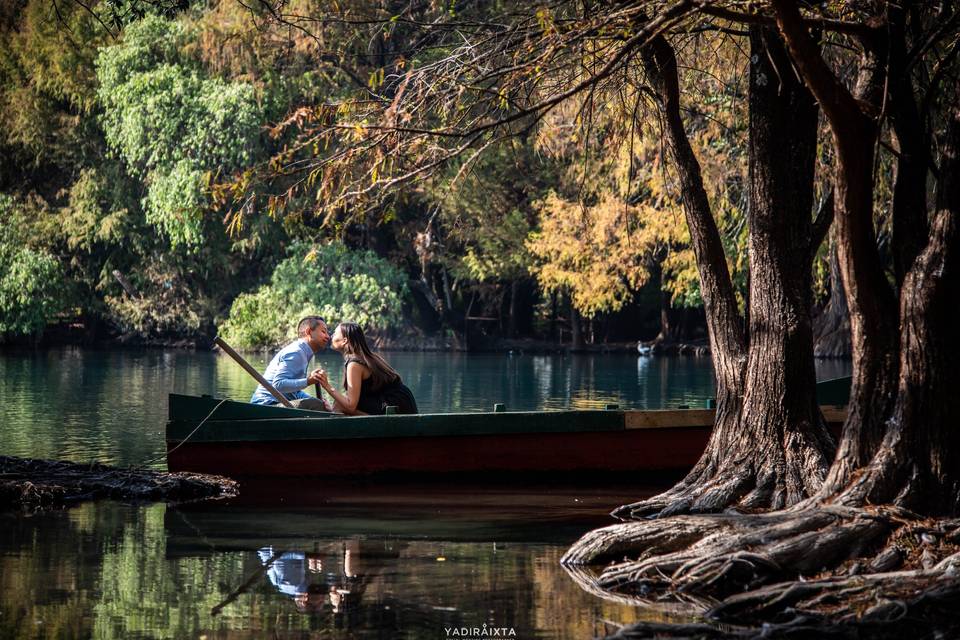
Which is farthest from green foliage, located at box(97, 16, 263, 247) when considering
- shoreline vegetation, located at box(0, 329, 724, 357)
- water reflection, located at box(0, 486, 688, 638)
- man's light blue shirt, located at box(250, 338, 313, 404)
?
water reflection, located at box(0, 486, 688, 638)

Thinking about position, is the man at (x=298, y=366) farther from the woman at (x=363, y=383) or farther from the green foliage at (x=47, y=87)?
A: the green foliage at (x=47, y=87)

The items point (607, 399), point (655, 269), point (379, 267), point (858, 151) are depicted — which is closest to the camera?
point (858, 151)

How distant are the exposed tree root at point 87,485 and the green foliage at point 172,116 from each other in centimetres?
2556

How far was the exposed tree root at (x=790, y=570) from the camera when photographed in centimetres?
655

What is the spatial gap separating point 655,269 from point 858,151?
37.6 metres

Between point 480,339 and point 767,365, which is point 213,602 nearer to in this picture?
point 767,365

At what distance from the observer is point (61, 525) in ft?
31.5

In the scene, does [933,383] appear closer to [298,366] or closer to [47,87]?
[298,366]

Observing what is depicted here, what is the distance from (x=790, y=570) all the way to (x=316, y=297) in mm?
33171

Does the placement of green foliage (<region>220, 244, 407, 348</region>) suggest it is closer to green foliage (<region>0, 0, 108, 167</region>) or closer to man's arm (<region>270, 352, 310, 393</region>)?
green foliage (<region>0, 0, 108, 167</region>)

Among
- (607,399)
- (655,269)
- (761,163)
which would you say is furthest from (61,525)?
(655,269)

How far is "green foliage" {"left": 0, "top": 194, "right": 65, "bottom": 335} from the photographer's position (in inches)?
1613

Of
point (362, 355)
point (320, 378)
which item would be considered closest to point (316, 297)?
point (362, 355)

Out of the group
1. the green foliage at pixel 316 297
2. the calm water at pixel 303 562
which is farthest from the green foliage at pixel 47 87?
the calm water at pixel 303 562
